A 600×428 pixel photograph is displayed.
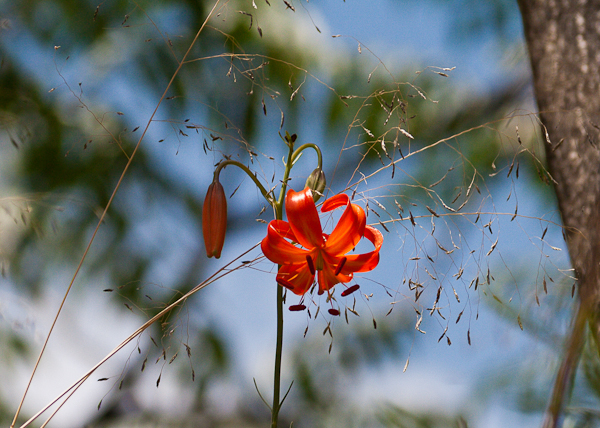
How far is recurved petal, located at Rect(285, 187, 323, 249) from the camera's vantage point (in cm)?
41

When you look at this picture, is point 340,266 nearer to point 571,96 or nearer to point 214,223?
point 214,223

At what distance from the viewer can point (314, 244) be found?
0.44m

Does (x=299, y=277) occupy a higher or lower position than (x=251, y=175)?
lower

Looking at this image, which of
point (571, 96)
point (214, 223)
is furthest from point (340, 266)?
point (571, 96)

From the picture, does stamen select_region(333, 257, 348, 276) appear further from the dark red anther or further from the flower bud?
the flower bud

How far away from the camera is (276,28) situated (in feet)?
7.11

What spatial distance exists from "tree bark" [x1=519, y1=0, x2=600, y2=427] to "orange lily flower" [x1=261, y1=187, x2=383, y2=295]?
0.36 meters

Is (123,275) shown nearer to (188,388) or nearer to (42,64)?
(188,388)

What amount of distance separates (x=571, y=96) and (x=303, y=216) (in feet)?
1.96

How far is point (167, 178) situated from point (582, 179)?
1922 mm

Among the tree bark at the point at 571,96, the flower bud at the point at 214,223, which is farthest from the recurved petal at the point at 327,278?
the tree bark at the point at 571,96

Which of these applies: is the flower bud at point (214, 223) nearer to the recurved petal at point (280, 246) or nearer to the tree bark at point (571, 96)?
the recurved petal at point (280, 246)

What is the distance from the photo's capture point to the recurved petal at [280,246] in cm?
42

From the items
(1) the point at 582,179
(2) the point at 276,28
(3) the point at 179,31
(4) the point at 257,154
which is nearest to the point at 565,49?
(1) the point at 582,179
